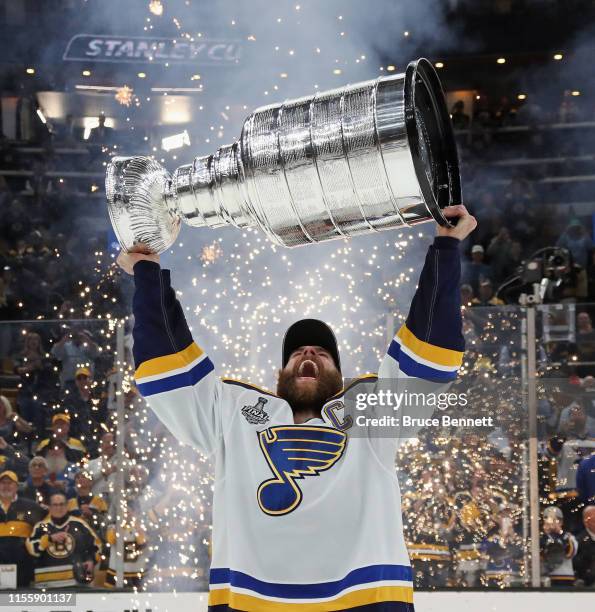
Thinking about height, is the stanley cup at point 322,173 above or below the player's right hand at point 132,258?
above

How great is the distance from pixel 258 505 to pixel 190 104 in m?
4.91

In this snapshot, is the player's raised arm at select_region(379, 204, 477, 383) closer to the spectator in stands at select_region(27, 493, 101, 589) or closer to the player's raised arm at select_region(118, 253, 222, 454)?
the player's raised arm at select_region(118, 253, 222, 454)

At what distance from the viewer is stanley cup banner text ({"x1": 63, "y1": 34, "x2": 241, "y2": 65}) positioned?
686 cm

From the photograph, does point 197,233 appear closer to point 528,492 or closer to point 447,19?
point 528,492

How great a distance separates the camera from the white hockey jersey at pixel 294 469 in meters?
1.93

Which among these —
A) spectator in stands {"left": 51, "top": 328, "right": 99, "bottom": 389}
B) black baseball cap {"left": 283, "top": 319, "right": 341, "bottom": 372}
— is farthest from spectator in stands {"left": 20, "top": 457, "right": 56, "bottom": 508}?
black baseball cap {"left": 283, "top": 319, "right": 341, "bottom": 372}

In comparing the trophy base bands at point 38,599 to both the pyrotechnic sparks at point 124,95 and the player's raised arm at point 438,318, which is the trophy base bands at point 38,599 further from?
the pyrotechnic sparks at point 124,95

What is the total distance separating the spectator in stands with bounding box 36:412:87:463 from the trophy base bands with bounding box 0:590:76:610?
0.51 meters

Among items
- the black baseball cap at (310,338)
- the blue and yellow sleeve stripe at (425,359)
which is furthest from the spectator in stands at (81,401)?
the blue and yellow sleeve stripe at (425,359)

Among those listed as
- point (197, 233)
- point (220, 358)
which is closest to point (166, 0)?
point (197, 233)

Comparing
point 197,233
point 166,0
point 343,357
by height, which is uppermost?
point 166,0

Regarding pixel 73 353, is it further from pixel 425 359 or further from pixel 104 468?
pixel 425 359

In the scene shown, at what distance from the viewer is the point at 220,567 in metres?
1.98

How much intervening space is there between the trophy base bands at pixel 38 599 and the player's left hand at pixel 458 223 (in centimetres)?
186
